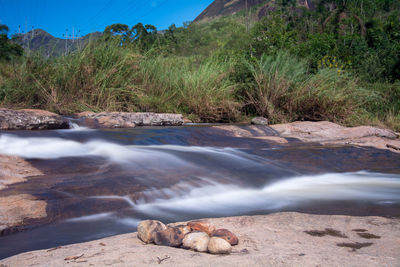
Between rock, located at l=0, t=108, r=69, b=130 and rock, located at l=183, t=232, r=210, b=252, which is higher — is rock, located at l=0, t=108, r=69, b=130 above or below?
above

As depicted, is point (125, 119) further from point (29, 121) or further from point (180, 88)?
point (180, 88)

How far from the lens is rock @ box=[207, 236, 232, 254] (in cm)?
158

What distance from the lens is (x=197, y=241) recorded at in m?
1.65

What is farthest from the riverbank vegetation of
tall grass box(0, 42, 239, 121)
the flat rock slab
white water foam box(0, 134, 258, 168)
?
the flat rock slab

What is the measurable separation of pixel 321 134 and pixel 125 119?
353cm

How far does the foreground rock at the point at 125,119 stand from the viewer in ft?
19.6

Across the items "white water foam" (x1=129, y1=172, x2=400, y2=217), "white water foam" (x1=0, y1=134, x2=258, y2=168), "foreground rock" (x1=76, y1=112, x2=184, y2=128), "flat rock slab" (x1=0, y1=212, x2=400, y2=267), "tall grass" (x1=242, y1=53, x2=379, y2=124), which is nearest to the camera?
"flat rock slab" (x1=0, y1=212, x2=400, y2=267)

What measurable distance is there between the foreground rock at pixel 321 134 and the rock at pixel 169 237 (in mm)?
4023

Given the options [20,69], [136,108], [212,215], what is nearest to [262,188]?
[212,215]

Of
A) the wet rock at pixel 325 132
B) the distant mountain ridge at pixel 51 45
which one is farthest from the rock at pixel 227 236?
the distant mountain ridge at pixel 51 45

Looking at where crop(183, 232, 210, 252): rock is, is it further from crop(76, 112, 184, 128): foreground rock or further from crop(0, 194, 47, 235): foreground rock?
crop(76, 112, 184, 128): foreground rock

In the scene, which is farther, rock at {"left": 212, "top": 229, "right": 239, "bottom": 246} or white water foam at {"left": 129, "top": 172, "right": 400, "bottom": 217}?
white water foam at {"left": 129, "top": 172, "right": 400, "bottom": 217}

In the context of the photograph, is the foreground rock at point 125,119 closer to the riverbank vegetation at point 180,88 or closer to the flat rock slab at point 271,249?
the riverbank vegetation at point 180,88

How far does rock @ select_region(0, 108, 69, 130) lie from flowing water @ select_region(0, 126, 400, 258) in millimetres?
727
